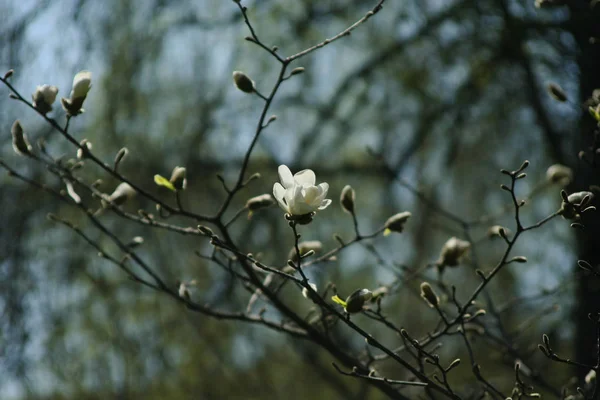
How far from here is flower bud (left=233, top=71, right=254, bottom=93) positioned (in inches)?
50.3

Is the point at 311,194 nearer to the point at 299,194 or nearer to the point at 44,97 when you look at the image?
the point at 299,194

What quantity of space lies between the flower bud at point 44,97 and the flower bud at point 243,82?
0.31m

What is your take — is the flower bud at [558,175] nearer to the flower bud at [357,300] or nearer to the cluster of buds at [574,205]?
the cluster of buds at [574,205]

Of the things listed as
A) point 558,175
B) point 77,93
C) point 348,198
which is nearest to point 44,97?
point 77,93

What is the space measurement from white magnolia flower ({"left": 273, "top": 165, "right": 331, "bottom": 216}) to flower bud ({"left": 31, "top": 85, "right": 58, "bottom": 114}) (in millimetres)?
441

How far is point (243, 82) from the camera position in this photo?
1.28 metres

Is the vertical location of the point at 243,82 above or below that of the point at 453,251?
above

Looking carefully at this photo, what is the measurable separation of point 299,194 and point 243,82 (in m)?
0.35

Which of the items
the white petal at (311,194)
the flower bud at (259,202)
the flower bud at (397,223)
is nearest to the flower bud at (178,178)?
the flower bud at (259,202)

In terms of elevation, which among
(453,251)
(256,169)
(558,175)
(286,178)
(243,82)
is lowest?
(286,178)

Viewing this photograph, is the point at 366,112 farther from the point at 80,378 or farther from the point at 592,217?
the point at 80,378

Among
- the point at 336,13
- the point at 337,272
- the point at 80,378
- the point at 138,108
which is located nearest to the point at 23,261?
the point at 80,378

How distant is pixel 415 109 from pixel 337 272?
824 millimetres

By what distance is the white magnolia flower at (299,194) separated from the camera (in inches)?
40.3
